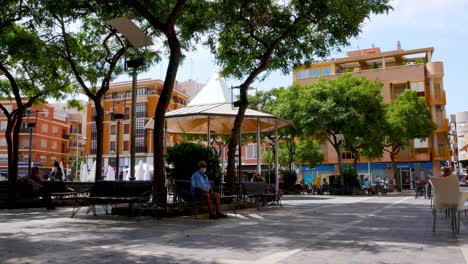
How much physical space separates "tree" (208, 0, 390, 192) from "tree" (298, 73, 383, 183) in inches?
553

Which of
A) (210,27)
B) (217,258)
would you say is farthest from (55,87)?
(217,258)

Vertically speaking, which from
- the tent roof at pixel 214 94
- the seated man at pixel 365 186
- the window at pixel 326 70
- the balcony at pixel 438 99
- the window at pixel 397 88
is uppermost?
the window at pixel 326 70

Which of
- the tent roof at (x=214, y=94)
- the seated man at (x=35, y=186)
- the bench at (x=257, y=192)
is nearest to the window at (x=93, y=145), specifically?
the tent roof at (x=214, y=94)

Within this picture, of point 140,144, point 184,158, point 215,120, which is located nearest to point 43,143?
point 140,144

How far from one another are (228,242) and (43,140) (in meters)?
72.8

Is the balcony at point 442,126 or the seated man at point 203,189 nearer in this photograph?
the seated man at point 203,189

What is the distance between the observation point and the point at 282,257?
18.0 feet

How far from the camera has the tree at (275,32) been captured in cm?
1412

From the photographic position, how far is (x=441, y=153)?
55562 millimetres

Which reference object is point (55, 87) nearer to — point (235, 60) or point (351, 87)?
point (235, 60)

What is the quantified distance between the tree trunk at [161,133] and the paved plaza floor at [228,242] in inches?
46.9

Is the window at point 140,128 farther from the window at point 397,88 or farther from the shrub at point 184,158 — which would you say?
the shrub at point 184,158

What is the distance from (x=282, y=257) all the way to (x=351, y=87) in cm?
2782

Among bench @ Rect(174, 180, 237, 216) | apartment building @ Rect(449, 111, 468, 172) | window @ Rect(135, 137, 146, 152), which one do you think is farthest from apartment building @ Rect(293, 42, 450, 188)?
bench @ Rect(174, 180, 237, 216)
